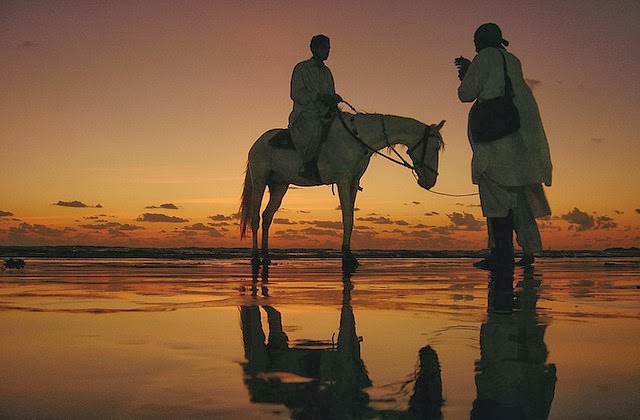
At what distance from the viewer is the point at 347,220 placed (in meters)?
10.9

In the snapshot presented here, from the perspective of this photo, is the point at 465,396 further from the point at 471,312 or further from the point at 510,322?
the point at 471,312

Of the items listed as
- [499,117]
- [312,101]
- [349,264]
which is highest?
[312,101]

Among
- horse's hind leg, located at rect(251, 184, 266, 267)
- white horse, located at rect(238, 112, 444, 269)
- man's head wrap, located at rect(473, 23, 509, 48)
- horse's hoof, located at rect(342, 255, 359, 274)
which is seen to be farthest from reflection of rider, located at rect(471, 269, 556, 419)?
horse's hind leg, located at rect(251, 184, 266, 267)

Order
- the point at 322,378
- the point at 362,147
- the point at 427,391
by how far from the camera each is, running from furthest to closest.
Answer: the point at 362,147, the point at 322,378, the point at 427,391

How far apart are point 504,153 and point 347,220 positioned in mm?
3545

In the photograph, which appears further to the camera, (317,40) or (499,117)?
(317,40)

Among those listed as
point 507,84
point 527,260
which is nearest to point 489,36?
point 507,84

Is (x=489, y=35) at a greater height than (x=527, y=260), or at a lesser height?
greater

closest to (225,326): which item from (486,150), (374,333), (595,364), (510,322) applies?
(374,333)

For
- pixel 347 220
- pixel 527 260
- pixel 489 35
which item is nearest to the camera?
pixel 489 35

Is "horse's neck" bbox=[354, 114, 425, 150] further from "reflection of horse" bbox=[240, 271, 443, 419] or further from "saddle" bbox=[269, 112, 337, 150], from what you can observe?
"reflection of horse" bbox=[240, 271, 443, 419]

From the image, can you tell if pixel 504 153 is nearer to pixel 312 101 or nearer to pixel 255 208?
pixel 312 101

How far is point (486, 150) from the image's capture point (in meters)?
7.78

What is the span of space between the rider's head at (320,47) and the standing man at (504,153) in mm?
3929
